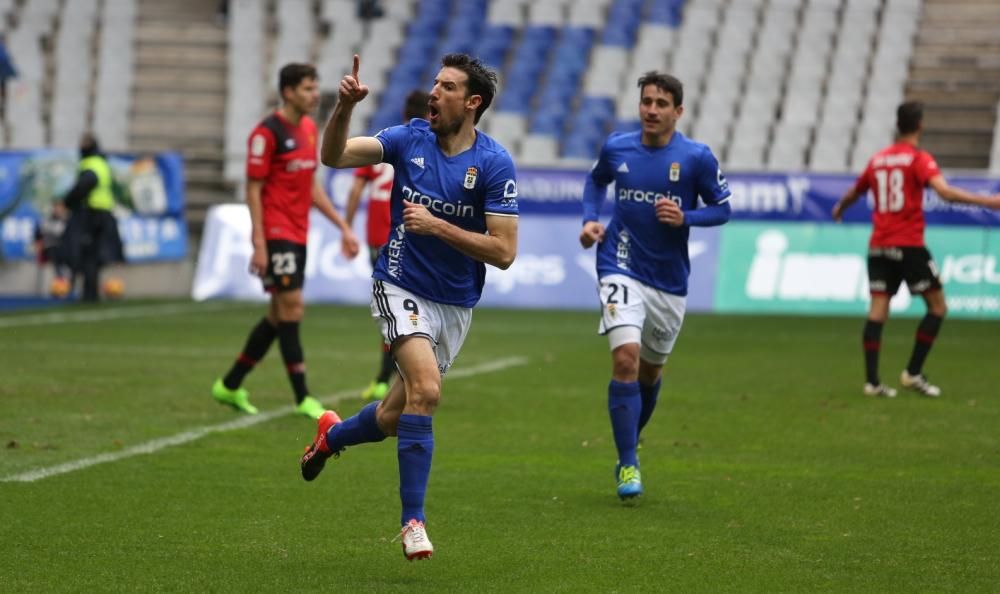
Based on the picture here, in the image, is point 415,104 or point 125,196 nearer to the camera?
point 415,104

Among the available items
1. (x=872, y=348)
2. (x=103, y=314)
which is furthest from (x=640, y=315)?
(x=103, y=314)

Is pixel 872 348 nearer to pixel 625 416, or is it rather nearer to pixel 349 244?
pixel 349 244

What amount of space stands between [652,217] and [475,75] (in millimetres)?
2384

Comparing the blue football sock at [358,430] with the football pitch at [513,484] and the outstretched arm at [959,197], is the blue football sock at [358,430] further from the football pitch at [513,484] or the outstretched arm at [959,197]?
the outstretched arm at [959,197]

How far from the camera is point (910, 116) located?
42.1 feet

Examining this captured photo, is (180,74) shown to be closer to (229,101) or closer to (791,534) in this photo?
(229,101)

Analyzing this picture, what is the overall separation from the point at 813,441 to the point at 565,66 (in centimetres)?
2071

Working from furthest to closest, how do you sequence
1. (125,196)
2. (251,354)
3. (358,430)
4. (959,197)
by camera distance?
(125,196)
(959,197)
(251,354)
(358,430)

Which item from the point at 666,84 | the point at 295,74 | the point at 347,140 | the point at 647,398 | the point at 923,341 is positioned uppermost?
the point at 666,84

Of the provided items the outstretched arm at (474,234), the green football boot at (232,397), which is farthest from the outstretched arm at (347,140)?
the green football boot at (232,397)

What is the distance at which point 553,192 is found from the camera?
23.5m

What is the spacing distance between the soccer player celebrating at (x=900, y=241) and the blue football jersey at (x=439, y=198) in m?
6.70

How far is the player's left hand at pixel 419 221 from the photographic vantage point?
6355 mm

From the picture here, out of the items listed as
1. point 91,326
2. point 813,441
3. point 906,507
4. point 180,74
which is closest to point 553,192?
point 91,326
